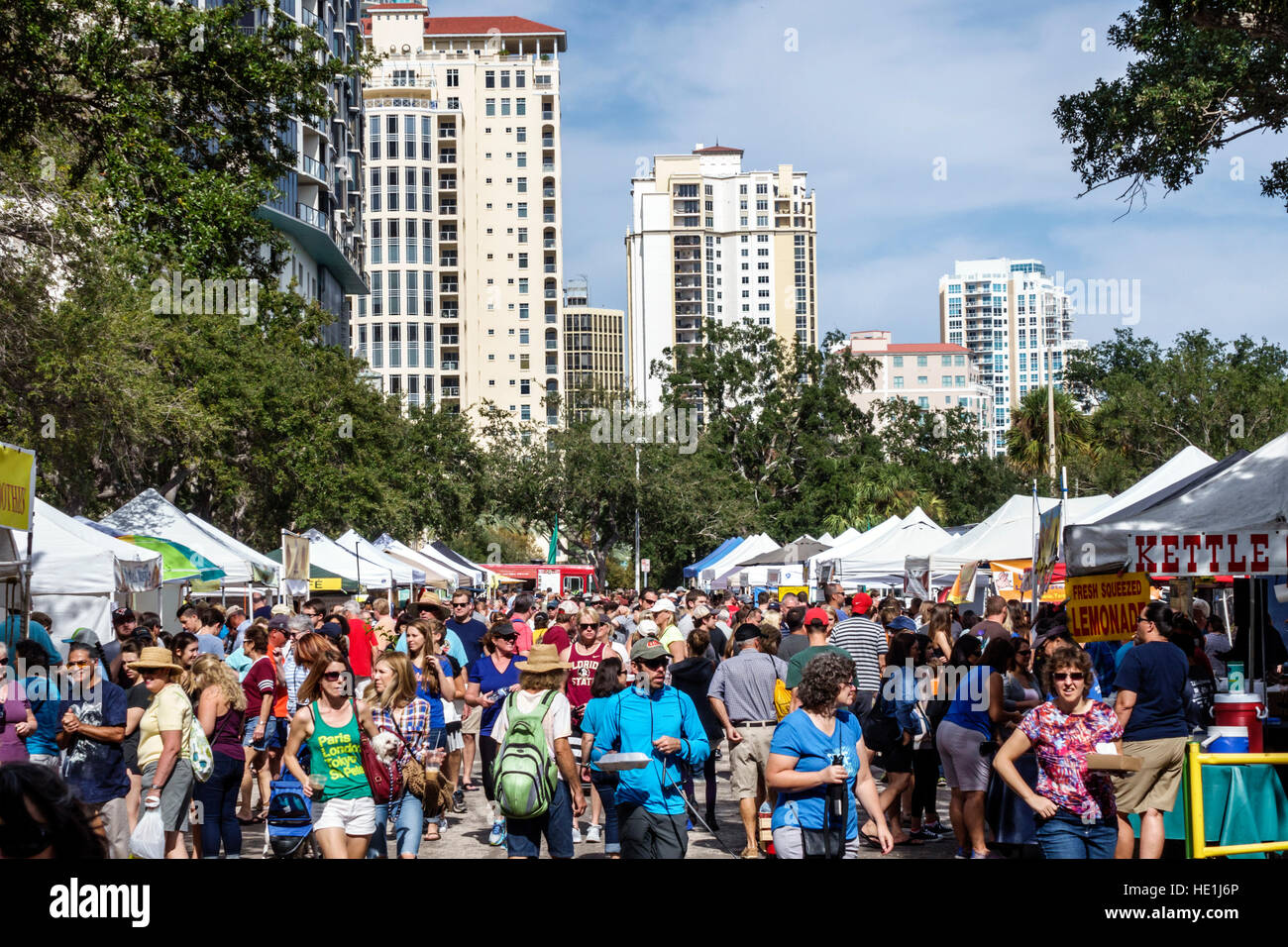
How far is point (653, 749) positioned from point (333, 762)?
182 cm

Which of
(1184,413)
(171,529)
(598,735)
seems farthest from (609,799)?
(1184,413)

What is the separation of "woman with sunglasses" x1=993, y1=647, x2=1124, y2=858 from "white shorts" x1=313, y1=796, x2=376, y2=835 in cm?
353

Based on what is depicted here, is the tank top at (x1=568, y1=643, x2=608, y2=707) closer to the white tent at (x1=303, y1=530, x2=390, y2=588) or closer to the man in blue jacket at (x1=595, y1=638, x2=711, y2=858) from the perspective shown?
the man in blue jacket at (x1=595, y1=638, x2=711, y2=858)

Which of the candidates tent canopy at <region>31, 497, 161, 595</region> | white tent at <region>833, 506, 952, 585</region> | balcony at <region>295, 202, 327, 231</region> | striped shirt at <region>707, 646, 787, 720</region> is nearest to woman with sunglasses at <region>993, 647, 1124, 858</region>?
striped shirt at <region>707, 646, 787, 720</region>

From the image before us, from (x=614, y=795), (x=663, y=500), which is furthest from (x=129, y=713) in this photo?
(x=663, y=500)

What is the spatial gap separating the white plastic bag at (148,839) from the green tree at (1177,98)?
30.7 feet

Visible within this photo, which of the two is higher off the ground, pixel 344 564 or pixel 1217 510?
pixel 1217 510

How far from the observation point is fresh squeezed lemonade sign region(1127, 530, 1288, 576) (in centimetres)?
1002

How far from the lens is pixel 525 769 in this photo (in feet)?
25.7

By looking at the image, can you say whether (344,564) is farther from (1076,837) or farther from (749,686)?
(1076,837)

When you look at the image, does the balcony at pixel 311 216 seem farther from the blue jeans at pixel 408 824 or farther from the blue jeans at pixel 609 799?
the blue jeans at pixel 408 824

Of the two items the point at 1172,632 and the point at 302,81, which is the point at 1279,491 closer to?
the point at 1172,632

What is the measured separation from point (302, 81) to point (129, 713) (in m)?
7.53

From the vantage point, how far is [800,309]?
585 feet
